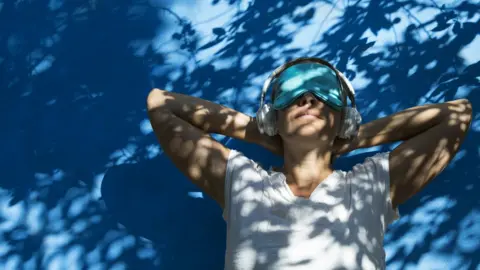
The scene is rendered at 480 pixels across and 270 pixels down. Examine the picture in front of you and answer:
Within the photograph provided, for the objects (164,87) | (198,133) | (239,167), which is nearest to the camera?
(239,167)

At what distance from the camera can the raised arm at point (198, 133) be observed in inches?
177

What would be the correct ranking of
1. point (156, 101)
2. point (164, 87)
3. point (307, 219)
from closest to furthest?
point (307, 219), point (156, 101), point (164, 87)

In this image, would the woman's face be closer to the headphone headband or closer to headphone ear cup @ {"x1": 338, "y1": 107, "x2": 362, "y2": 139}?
headphone ear cup @ {"x1": 338, "y1": 107, "x2": 362, "y2": 139}

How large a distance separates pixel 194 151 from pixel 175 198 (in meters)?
0.86

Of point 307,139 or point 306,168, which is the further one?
point 306,168

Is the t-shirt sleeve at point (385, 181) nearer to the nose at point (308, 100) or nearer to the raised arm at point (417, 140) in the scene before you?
the raised arm at point (417, 140)

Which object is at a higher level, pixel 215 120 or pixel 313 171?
pixel 215 120

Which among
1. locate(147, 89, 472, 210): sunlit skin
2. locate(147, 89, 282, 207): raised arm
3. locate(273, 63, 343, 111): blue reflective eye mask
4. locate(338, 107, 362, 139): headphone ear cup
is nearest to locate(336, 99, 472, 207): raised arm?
locate(147, 89, 472, 210): sunlit skin

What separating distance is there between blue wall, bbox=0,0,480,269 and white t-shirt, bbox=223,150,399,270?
742mm

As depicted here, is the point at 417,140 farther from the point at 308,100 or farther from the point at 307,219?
the point at 307,219

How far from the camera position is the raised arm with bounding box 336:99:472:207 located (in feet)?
14.5

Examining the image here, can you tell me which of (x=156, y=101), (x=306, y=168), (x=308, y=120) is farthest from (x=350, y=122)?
(x=156, y=101)

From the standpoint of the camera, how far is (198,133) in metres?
4.60

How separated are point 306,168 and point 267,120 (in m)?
0.44
